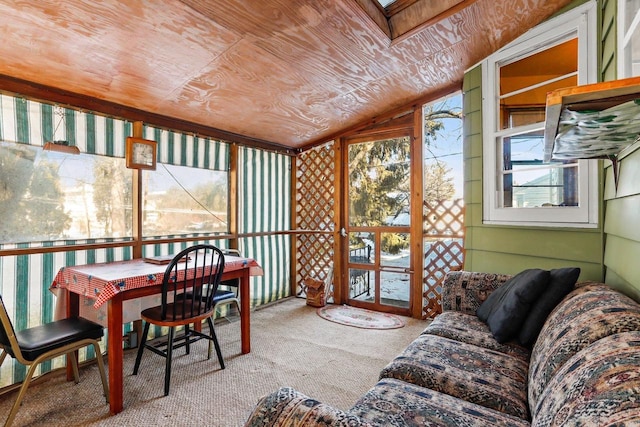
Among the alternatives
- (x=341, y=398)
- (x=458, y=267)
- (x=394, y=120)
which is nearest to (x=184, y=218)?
(x=341, y=398)

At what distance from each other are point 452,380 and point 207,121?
9.52 ft

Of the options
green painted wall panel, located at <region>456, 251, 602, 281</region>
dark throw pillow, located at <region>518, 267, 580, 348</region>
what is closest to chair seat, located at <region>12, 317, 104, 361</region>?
dark throw pillow, located at <region>518, 267, 580, 348</region>

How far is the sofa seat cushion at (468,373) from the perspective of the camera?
4.00 ft

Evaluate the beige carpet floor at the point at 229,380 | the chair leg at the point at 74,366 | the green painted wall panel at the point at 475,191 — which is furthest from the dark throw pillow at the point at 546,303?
the chair leg at the point at 74,366

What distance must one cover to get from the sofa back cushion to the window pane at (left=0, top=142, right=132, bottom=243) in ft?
9.52

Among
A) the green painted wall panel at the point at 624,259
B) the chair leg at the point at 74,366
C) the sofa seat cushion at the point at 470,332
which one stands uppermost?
the green painted wall panel at the point at 624,259

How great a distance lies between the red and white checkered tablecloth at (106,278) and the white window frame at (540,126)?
2.55 metres

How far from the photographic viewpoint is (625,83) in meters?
0.71

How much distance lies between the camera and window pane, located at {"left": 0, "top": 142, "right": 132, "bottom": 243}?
6.86 ft

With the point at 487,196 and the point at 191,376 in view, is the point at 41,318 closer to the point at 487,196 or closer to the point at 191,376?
the point at 191,376

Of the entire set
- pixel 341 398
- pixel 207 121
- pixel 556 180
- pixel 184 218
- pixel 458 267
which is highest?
pixel 207 121

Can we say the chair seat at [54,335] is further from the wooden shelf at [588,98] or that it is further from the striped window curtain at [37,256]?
the wooden shelf at [588,98]

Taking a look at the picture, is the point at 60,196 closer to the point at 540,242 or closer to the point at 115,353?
the point at 115,353

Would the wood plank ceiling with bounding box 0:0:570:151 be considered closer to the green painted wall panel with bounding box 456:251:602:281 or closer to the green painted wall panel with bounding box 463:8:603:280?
the green painted wall panel with bounding box 463:8:603:280
